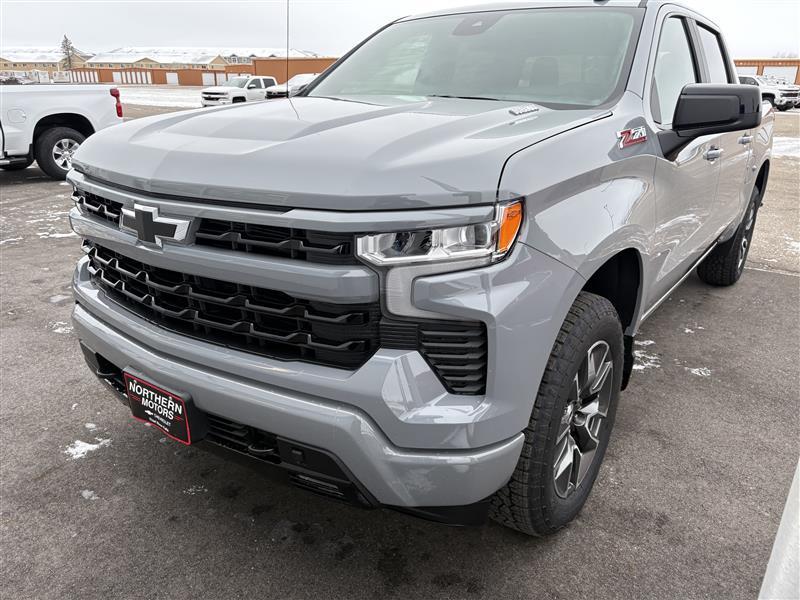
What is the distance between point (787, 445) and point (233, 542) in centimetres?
229

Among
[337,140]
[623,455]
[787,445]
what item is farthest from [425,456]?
[787,445]

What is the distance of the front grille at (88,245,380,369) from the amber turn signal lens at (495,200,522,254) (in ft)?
1.13

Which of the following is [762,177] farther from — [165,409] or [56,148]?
[56,148]

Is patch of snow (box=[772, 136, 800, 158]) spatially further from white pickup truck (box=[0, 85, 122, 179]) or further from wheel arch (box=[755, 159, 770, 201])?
white pickup truck (box=[0, 85, 122, 179])

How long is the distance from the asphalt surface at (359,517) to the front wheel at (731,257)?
1.29 m

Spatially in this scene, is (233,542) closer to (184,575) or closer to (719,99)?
(184,575)

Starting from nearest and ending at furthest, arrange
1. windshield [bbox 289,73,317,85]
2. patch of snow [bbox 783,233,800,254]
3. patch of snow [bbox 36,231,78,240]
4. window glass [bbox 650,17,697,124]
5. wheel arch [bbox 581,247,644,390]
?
wheel arch [bbox 581,247,644,390]
window glass [bbox 650,17,697,124]
windshield [bbox 289,73,317,85]
patch of snow [bbox 783,233,800,254]
patch of snow [bbox 36,231,78,240]

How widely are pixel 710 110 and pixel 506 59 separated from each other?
86cm

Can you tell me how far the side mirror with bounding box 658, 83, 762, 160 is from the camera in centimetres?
239

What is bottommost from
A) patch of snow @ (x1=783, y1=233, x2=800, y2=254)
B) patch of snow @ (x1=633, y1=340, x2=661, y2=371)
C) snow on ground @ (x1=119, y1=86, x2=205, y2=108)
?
snow on ground @ (x1=119, y1=86, x2=205, y2=108)

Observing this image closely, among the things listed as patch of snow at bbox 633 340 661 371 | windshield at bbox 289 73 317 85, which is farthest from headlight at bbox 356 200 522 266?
patch of snow at bbox 633 340 661 371

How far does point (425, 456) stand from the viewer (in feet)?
5.28

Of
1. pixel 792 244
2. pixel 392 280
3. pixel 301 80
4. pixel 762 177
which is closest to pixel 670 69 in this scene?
pixel 392 280

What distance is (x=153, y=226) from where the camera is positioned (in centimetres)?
182
